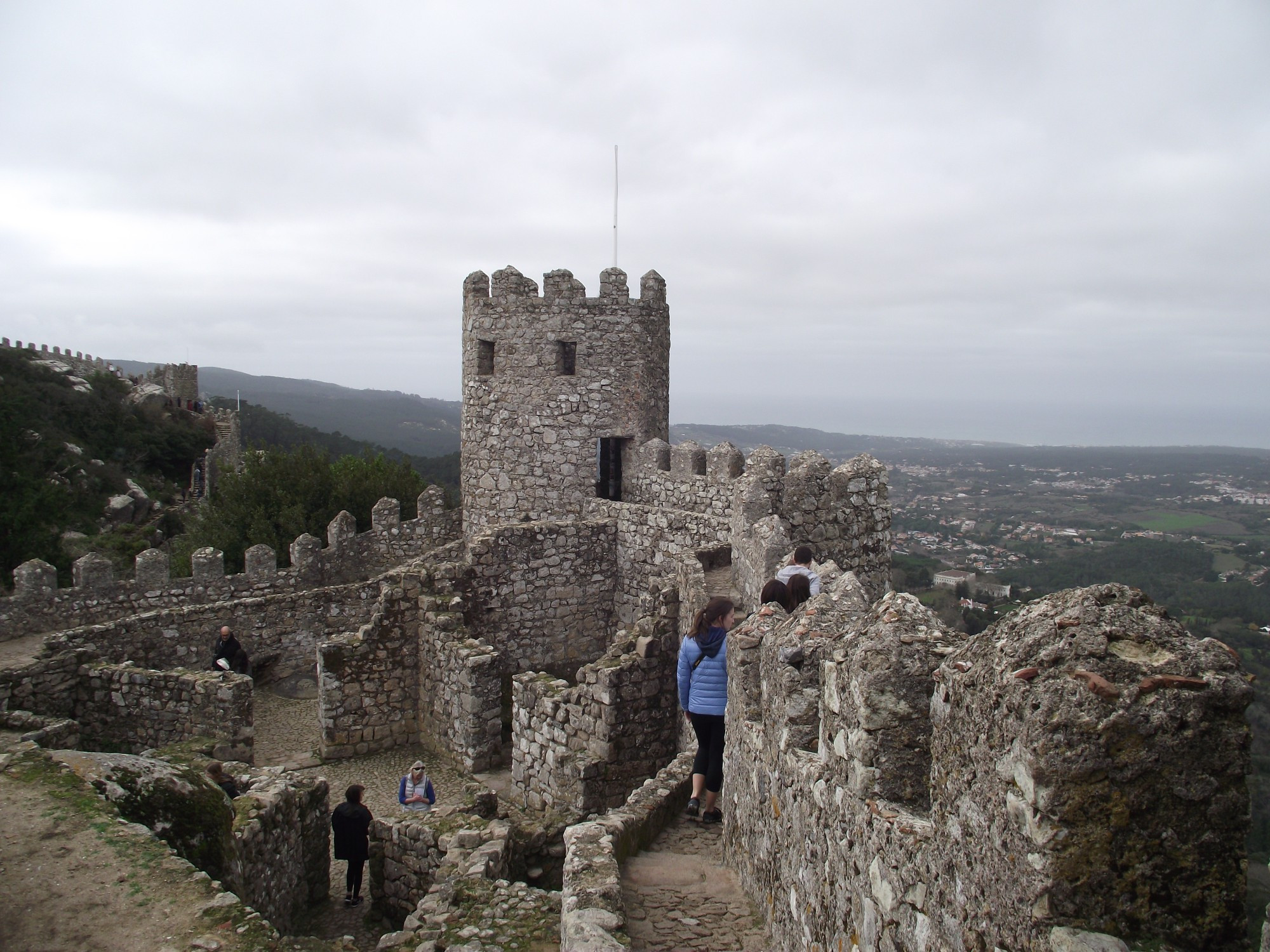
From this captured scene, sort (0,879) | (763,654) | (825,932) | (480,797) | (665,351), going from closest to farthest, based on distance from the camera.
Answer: (825,932) → (763,654) → (0,879) → (480,797) → (665,351)

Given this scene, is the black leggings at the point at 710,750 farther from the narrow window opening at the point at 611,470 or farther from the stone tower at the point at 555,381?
the narrow window opening at the point at 611,470

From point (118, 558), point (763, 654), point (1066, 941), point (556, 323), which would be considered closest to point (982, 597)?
point (556, 323)

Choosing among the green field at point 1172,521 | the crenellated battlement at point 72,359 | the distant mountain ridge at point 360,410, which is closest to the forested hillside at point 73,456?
the crenellated battlement at point 72,359

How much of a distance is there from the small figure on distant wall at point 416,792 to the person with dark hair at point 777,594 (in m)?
4.21

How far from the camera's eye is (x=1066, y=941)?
169cm

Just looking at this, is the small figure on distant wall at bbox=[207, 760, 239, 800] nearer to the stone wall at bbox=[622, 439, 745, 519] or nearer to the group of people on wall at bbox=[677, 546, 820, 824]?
the group of people on wall at bbox=[677, 546, 820, 824]

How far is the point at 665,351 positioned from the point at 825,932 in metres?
10.9

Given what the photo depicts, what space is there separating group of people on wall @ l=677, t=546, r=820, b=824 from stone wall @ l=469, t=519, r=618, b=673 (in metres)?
4.76

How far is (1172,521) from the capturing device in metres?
27.8

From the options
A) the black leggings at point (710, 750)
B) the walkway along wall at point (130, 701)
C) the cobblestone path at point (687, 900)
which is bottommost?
the walkway along wall at point (130, 701)

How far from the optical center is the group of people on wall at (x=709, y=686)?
581 cm

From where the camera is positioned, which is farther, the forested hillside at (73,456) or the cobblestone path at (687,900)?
the forested hillside at (73,456)

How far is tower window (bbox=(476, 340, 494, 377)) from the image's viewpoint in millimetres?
12789

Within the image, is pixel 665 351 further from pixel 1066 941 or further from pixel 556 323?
pixel 1066 941
